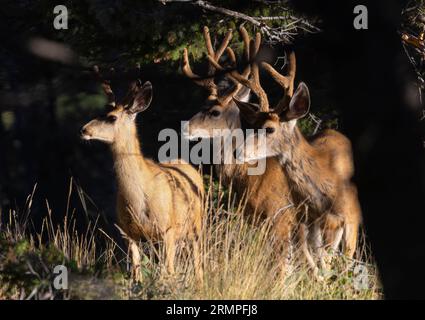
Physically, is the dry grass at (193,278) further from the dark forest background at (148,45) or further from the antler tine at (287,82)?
the antler tine at (287,82)

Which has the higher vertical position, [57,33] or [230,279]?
[57,33]

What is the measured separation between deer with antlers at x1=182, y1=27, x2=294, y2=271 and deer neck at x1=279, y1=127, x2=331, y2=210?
24cm

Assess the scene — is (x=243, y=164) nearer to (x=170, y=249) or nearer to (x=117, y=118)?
(x=117, y=118)

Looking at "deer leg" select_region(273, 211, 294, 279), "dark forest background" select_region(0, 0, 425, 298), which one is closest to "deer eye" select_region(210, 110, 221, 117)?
"dark forest background" select_region(0, 0, 425, 298)

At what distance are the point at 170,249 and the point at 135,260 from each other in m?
0.36

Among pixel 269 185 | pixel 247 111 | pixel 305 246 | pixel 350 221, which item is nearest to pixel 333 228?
pixel 350 221

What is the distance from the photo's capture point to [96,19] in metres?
11.5

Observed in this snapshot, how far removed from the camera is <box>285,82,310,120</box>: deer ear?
10.3 meters

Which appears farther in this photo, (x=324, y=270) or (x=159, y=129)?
(x=159, y=129)

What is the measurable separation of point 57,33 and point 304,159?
4095 millimetres
